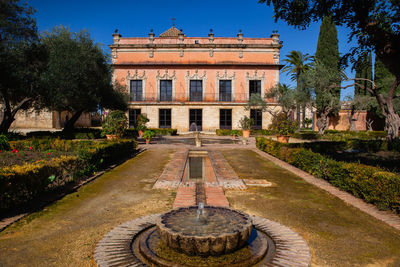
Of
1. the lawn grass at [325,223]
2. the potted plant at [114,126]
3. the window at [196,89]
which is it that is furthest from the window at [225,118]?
the lawn grass at [325,223]

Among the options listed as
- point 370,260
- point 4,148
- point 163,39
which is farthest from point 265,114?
point 370,260

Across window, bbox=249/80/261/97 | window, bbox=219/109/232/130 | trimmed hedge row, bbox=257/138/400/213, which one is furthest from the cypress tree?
trimmed hedge row, bbox=257/138/400/213

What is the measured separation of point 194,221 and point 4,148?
951 centimetres

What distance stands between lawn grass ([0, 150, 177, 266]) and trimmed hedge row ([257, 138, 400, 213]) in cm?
378

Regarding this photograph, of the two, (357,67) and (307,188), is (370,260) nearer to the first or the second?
(307,188)

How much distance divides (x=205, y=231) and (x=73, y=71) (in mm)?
14786

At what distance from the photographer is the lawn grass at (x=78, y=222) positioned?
9.21 ft

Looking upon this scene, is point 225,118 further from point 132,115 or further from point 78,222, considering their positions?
point 78,222

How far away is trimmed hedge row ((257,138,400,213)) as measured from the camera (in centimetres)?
433

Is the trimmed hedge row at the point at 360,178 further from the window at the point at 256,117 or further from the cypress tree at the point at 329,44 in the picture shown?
the cypress tree at the point at 329,44

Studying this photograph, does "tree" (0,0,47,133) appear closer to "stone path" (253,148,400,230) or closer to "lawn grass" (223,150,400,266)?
"lawn grass" (223,150,400,266)

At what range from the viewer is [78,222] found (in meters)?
3.82

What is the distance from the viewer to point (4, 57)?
1178 centimetres

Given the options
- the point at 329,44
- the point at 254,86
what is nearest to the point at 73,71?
the point at 254,86
